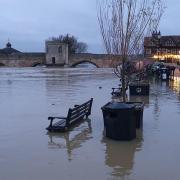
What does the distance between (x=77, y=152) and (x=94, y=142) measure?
119 cm

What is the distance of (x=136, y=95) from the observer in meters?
24.8

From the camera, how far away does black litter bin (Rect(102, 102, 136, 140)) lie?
1154cm

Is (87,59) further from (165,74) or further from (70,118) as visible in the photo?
(70,118)

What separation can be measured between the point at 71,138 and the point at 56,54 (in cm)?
11205

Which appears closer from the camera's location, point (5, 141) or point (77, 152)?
point (77, 152)

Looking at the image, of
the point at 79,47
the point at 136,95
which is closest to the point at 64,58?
the point at 79,47

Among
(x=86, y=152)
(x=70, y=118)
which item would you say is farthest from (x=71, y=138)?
(x=86, y=152)

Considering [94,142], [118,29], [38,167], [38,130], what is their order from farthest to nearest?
1. [118,29]
2. [38,130]
3. [94,142]
4. [38,167]

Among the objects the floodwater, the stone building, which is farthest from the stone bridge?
the floodwater

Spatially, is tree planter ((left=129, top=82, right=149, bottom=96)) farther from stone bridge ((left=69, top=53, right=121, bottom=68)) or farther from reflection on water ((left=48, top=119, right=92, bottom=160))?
stone bridge ((left=69, top=53, right=121, bottom=68))

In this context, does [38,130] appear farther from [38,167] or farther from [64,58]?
[64,58]

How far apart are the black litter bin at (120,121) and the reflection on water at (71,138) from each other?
0.75 metres

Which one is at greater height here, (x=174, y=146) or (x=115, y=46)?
(x=115, y=46)

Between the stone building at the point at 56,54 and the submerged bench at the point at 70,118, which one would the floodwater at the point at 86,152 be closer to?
the submerged bench at the point at 70,118
